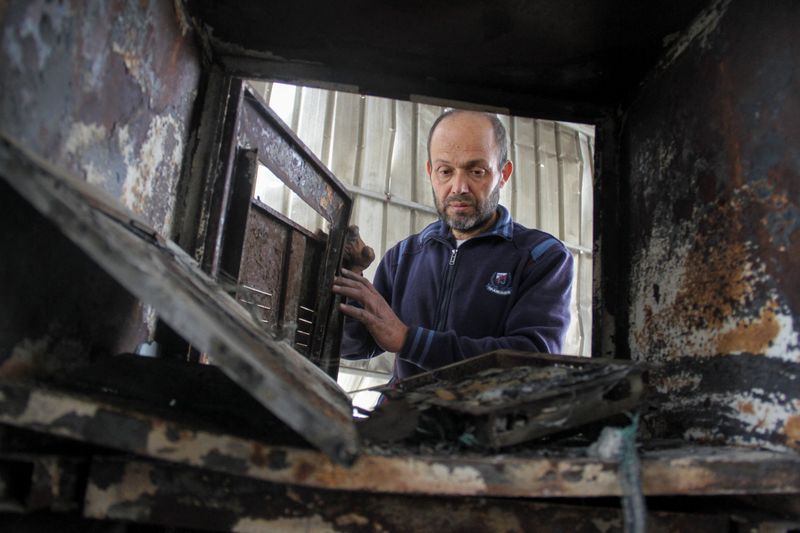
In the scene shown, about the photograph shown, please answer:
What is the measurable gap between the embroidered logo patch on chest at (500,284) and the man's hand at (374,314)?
0.36 meters

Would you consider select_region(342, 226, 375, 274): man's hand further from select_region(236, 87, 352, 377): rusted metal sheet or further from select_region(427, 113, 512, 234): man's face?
select_region(427, 113, 512, 234): man's face

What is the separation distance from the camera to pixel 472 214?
2150mm

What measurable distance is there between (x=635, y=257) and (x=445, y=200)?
2.74 feet

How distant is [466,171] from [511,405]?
4.86ft

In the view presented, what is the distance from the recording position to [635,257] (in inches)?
59.7

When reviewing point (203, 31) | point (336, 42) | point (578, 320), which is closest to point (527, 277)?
point (336, 42)

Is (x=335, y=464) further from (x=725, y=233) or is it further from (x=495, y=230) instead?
(x=495, y=230)

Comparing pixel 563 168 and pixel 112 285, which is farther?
pixel 563 168

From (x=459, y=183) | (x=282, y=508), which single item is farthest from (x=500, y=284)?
(x=282, y=508)

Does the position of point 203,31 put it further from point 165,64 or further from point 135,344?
point 135,344

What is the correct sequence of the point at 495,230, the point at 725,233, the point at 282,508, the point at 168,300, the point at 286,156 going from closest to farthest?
1. the point at 168,300
2. the point at 282,508
3. the point at 725,233
4. the point at 286,156
5. the point at 495,230

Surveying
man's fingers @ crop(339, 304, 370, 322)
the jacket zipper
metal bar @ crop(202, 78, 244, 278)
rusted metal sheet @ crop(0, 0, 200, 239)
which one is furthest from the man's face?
rusted metal sheet @ crop(0, 0, 200, 239)

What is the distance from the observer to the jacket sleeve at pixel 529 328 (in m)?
1.80

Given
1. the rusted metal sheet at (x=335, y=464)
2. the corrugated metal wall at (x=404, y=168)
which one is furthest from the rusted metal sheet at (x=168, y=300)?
the corrugated metal wall at (x=404, y=168)
